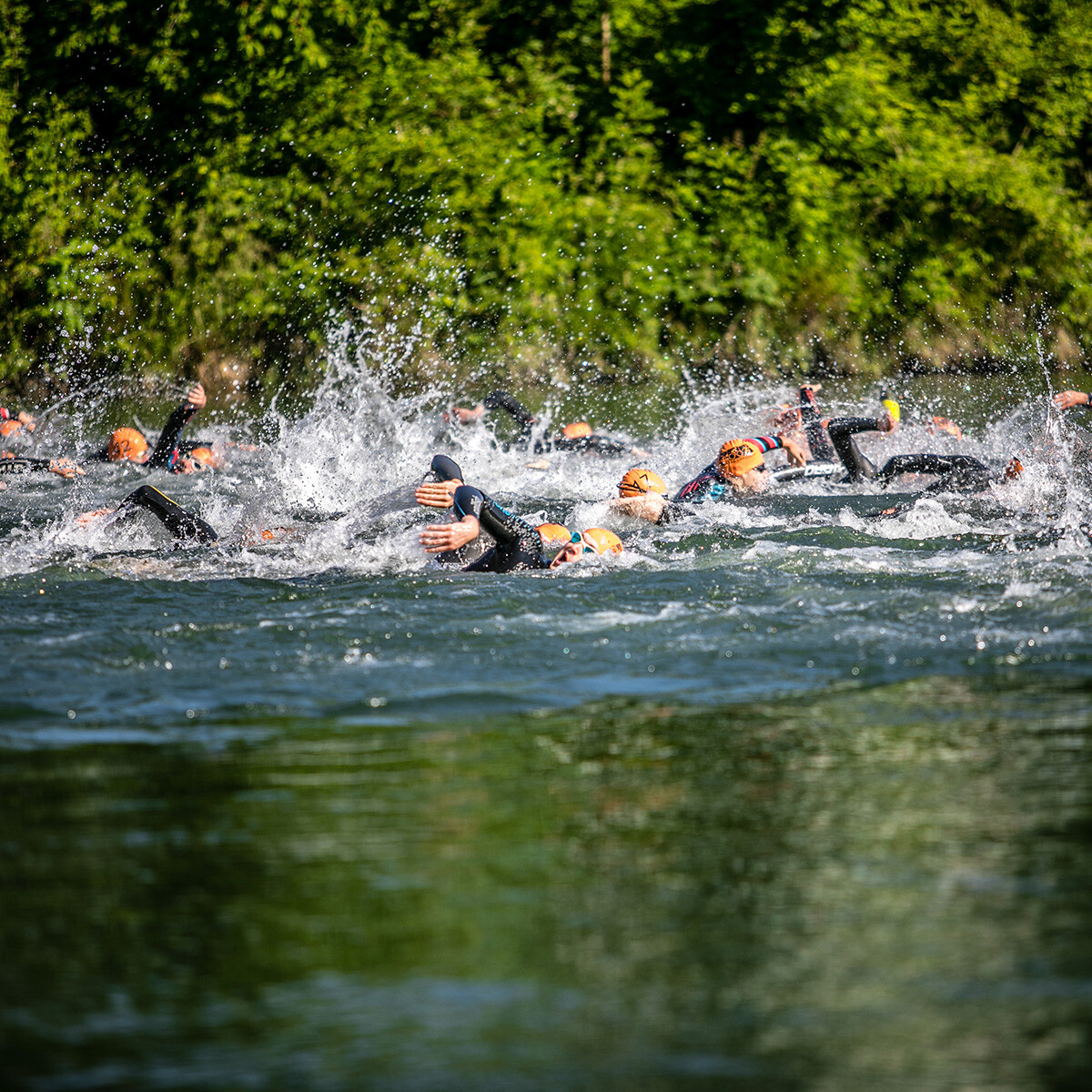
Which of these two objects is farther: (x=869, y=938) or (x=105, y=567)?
(x=105, y=567)

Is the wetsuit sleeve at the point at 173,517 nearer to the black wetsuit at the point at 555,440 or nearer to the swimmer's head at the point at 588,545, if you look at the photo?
the swimmer's head at the point at 588,545

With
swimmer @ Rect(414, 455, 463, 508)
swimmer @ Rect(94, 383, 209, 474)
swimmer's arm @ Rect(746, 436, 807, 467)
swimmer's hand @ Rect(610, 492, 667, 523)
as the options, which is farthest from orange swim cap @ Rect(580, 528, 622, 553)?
swimmer @ Rect(94, 383, 209, 474)

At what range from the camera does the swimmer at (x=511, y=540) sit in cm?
975

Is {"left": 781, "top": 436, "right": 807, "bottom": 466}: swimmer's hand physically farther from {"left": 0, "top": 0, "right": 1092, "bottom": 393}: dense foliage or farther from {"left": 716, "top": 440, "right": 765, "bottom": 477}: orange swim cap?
{"left": 0, "top": 0, "right": 1092, "bottom": 393}: dense foliage

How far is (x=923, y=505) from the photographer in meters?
12.1

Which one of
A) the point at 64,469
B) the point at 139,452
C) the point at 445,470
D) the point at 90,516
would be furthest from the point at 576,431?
the point at 90,516

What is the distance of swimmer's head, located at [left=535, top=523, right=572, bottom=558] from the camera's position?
Result: 33.6 ft

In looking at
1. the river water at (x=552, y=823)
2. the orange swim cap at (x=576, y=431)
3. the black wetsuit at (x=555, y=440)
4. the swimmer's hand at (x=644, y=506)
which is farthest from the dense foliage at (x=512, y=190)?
the river water at (x=552, y=823)

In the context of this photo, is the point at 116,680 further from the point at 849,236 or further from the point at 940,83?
the point at 940,83

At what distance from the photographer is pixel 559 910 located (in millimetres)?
4172

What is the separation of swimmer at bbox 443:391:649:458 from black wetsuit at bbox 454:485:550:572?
621 cm

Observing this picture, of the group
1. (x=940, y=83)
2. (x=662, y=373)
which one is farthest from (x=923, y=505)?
(x=940, y=83)

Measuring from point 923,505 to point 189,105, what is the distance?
58.6ft

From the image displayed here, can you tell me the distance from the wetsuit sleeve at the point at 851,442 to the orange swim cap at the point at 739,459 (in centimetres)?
98
